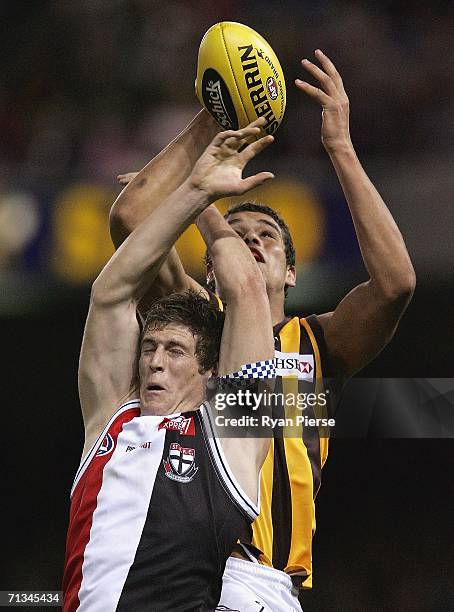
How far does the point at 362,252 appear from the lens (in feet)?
10.0

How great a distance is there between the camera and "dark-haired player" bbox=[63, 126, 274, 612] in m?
2.35

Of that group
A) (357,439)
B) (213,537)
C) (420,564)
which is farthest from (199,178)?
(420,564)

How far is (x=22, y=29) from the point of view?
606 cm

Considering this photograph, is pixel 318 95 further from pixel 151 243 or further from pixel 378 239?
pixel 151 243

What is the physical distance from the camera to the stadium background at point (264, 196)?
199 inches

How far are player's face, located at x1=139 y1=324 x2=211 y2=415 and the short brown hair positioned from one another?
0.06ft

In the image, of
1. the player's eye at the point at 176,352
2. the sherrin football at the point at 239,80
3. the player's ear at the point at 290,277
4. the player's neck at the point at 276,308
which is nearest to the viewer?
the player's eye at the point at 176,352

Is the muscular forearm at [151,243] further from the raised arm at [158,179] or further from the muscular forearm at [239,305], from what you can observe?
the raised arm at [158,179]

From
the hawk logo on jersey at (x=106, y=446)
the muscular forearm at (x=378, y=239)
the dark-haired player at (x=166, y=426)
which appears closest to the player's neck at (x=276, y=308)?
the muscular forearm at (x=378, y=239)

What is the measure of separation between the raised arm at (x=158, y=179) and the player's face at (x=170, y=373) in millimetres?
422

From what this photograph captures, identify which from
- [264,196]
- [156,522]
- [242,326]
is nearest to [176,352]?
[242,326]

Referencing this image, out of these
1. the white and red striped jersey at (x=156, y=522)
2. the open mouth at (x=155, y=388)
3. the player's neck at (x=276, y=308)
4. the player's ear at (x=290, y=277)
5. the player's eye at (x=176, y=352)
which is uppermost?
the player's ear at (x=290, y=277)

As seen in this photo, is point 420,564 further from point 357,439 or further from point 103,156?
point 103,156

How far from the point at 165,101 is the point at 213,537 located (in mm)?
4082
